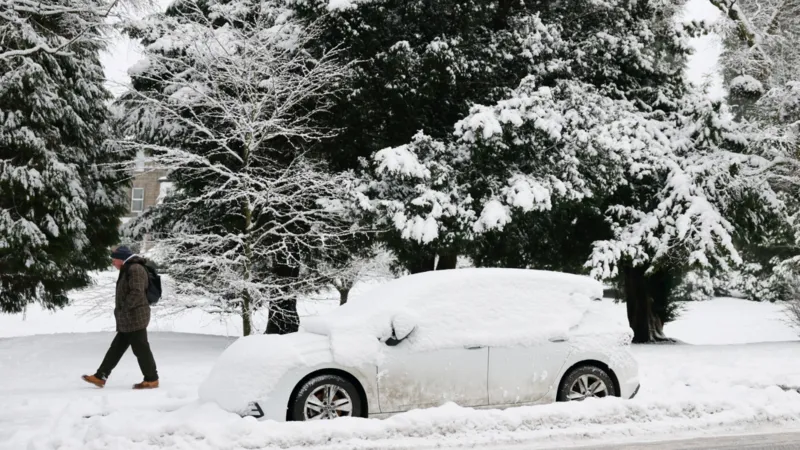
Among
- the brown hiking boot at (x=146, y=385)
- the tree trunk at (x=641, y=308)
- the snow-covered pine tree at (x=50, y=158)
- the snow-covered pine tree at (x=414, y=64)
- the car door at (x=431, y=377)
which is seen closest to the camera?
the car door at (x=431, y=377)

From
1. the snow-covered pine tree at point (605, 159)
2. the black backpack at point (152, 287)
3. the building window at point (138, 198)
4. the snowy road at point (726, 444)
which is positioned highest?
the building window at point (138, 198)

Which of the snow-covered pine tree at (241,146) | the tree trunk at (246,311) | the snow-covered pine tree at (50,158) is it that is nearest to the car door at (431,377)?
the snow-covered pine tree at (241,146)

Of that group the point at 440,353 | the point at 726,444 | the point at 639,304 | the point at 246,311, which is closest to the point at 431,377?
the point at 440,353

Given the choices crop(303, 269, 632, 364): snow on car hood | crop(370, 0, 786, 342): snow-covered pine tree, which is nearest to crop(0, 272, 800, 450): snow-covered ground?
crop(303, 269, 632, 364): snow on car hood

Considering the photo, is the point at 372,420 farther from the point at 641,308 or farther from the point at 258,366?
the point at 641,308

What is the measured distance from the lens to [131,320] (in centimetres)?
894

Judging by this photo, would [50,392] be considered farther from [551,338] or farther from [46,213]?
[46,213]

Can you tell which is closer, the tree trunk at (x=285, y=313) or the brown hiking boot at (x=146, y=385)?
the brown hiking boot at (x=146, y=385)

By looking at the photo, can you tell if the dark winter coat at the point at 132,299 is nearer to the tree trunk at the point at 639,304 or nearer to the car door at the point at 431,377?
the car door at the point at 431,377

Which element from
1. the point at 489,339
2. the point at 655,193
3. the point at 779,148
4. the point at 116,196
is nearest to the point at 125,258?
the point at 489,339

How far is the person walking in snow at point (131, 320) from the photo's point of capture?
8945mm

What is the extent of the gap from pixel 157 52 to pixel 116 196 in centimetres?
552

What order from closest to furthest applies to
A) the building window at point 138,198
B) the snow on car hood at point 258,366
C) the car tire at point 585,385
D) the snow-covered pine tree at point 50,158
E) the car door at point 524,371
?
the snow on car hood at point 258,366 < the car door at point 524,371 < the car tire at point 585,385 < the snow-covered pine tree at point 50,158 < the building window at point 138,198

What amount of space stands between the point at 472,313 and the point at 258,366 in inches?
85.9
